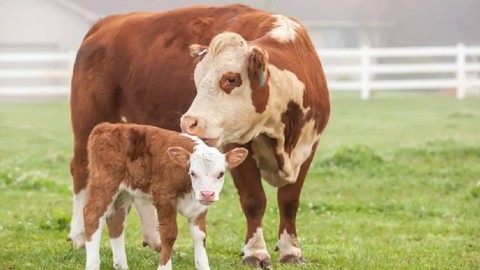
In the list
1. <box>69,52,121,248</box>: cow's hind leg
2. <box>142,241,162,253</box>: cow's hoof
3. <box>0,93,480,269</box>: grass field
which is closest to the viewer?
<box>0,93,480,269</box>: grass field

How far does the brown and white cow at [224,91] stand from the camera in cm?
811

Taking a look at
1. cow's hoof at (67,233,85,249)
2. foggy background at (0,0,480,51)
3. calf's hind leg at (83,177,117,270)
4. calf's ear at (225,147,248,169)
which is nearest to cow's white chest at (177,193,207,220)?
calf's ear at (225,147,248,169)

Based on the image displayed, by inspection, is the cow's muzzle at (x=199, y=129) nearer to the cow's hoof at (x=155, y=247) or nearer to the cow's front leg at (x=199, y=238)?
the cow's front leg at (x=199, y=238)

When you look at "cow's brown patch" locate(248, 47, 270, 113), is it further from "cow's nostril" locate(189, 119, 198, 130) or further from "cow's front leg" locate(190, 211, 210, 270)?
"cow's front leg" locate(190, 211, 210, 270)

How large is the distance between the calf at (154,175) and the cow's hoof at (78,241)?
1811 mm

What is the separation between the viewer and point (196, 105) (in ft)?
26.1

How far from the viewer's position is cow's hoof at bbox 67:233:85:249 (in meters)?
9.40

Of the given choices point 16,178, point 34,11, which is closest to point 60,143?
point 16,178

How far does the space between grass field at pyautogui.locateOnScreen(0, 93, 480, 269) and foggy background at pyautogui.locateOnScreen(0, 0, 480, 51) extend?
97.1 feet

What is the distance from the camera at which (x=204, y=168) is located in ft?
22.6

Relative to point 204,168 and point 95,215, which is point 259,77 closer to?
point 204,168

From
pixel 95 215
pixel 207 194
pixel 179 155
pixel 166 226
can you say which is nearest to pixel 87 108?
pixel 95 215

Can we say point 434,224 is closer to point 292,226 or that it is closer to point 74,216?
point 292,226

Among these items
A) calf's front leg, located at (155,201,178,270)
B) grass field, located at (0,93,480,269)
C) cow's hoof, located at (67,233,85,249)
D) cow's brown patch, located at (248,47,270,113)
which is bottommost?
grass field, located at (0,93,480,269)
